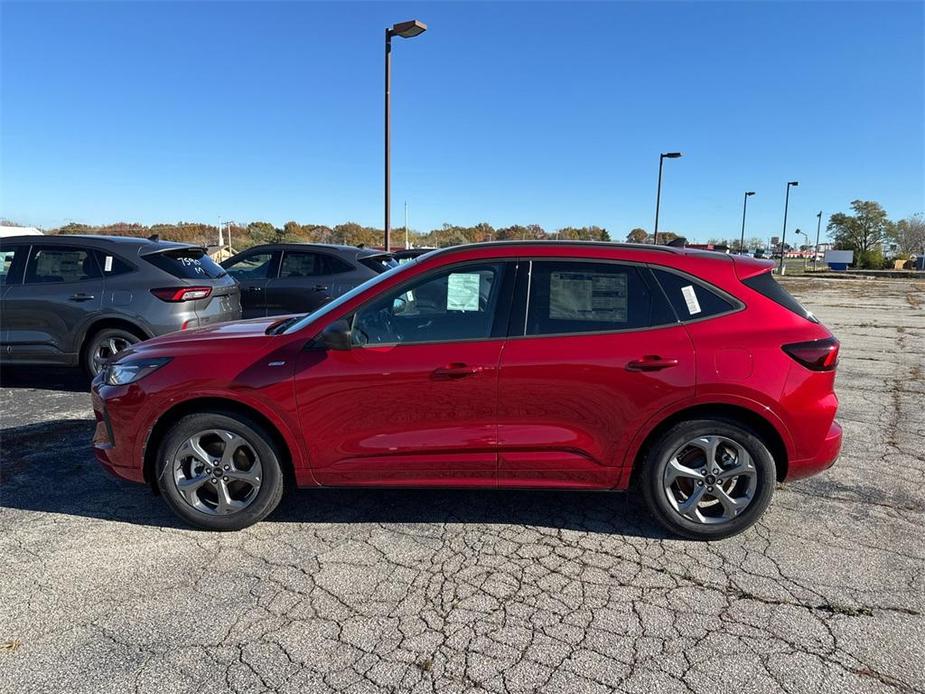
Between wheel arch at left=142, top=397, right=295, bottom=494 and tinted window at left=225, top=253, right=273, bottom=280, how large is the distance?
5.56 metres

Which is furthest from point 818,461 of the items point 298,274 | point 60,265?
point 60,265

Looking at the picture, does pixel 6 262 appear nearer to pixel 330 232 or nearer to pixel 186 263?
pixel 186 263

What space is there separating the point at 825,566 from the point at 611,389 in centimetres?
144

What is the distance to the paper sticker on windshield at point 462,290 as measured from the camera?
11.5ft

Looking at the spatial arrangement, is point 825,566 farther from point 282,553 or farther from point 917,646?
point 282,553

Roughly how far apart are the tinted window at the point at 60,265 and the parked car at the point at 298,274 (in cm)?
232

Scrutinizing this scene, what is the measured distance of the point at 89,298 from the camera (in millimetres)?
6516

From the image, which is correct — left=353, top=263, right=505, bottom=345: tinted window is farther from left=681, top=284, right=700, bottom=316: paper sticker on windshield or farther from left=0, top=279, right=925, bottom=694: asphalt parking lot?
left=0, top=279, right=925, bottom=694: asphalt parking lot

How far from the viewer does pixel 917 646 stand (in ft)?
8.32

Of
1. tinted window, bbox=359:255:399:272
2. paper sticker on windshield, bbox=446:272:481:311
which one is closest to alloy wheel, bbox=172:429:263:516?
paper sticker on windshield, bbox=446:272:481:311

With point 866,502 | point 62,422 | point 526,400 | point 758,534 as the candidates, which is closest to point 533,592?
point 526,400

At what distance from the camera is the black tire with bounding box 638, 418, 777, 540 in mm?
3332

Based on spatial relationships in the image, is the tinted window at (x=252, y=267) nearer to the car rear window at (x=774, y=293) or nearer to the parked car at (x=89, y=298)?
the parked car at (x=89, y=298)

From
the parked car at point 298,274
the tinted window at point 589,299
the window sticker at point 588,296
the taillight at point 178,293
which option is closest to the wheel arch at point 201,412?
the tinted window at point 589,299
